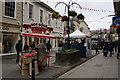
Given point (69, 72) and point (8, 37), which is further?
point (8, 37)

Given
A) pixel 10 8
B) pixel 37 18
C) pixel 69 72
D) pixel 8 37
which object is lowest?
pixel 69 72

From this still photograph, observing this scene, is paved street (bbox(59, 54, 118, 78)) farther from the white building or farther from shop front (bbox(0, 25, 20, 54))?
shop front (bbox(0, 25, 20, 54))

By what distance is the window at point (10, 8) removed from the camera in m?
15.3

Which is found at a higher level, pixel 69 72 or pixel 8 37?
pixel 8 37

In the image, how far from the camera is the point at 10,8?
1583 centimetres

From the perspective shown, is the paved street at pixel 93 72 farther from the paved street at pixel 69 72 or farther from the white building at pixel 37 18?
the white building at pixel 37 18

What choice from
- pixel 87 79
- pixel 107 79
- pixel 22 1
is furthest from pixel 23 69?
pixel 22 1

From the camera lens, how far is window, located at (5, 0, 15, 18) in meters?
15.3

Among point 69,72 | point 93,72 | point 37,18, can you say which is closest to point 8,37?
point 37,18

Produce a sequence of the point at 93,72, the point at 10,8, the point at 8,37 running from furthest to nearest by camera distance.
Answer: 1. the point at 8,37
2. the point at 10,8
3. the point at 93,72

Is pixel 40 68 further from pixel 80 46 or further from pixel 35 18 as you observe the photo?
pixel 35 18

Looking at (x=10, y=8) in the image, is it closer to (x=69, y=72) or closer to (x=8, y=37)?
(x=8, y=37)

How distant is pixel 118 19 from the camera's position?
28.6 feet

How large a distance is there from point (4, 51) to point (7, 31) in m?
1.91
